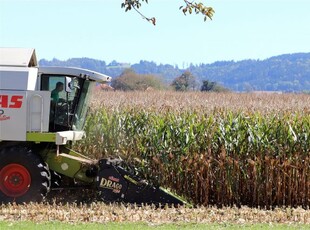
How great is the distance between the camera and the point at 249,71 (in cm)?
14000

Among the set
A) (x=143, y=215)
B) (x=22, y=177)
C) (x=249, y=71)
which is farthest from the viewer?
(x=249, y=71)

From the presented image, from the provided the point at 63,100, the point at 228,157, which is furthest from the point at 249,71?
the point at 63,100

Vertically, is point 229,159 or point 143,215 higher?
point 229,159

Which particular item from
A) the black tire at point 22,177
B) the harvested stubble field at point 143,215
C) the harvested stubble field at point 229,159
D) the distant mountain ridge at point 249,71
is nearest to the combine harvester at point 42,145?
the black tire at point 22,177

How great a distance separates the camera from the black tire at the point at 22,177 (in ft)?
36.9

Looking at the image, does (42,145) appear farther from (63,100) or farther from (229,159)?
(229,159)

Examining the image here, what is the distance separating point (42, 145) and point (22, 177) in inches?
28.4

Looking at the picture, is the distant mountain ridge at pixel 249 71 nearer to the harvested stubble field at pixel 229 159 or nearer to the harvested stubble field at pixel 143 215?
the harvested stubble field at pixel 229 159

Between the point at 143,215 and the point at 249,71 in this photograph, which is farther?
the point at 249,71

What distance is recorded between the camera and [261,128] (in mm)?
12617

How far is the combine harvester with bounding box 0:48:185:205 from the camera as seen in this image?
1115 cm

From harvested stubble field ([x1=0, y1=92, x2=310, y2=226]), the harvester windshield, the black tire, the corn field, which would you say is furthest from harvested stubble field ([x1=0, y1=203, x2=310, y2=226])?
the harvester windshield

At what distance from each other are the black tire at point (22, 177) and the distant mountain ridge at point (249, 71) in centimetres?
10279

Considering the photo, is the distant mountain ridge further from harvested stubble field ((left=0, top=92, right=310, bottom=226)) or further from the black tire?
the black tire
